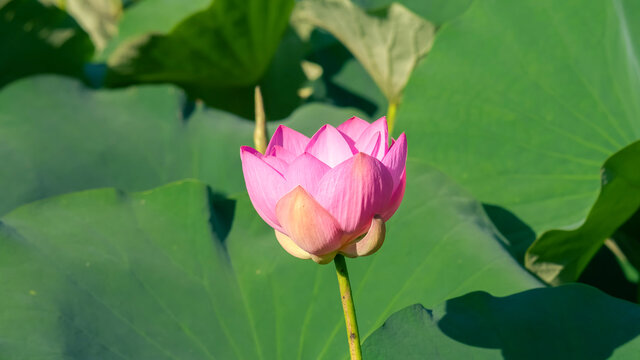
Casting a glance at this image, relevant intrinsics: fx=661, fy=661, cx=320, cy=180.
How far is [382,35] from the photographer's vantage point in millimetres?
1549

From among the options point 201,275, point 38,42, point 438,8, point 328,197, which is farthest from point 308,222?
point 38,42

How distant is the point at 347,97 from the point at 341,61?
107mm

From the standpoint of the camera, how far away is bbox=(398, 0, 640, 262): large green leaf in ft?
3.72

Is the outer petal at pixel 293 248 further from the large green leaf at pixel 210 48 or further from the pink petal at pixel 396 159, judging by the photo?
the large green leaf at pixel 210 48

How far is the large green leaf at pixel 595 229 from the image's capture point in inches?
35.7

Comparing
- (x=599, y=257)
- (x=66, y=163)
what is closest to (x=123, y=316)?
(x=66, y=163)

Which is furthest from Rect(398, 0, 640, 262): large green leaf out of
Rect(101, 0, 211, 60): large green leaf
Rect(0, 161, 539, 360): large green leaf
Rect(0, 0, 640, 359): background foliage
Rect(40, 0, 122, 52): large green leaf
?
Rect(40, 0, 122, 52): large green leaf

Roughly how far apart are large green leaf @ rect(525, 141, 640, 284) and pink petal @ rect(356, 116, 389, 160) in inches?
16.9

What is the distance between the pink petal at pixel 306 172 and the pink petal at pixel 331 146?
0.21 ft

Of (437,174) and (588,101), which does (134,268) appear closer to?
(437,174)

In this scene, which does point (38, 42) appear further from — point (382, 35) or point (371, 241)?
point (371, 241)

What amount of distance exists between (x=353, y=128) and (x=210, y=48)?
1.08 metres

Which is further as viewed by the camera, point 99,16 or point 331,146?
point 99,16

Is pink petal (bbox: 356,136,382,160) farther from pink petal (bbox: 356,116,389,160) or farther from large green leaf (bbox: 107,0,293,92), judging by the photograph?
large green leaf (bbox: 107,0,293,92)
